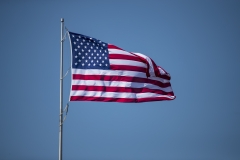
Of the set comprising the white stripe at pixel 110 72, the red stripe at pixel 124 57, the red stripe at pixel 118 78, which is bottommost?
the red stripe at pixel 118 78

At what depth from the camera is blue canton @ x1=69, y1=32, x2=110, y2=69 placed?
29625 mm

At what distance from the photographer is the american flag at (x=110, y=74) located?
29.4 m

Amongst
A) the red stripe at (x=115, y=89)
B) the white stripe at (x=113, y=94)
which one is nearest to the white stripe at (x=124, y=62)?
the red stripe at (x=115, y=89)

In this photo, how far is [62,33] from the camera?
2986cm

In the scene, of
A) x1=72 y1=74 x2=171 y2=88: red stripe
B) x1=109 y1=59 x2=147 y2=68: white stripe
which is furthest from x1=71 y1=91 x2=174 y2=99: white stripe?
x1=109 y1=59 x2=147 y2=68: white stripe

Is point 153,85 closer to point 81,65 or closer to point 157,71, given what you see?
point 157,71

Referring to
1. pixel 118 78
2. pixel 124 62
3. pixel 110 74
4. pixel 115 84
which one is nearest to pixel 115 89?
pixel 115 84

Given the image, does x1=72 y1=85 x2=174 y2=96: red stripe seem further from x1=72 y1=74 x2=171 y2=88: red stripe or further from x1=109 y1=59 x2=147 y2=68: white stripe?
x1=109 y1=59 x2=147 y2=68: white stripe

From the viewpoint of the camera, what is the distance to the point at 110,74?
30.5 metres

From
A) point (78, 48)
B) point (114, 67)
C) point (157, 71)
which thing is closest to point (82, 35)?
point (78, 48)

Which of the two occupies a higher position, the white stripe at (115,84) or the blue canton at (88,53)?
the blue canton at (88,53)

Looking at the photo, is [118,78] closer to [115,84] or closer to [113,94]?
[115,84]

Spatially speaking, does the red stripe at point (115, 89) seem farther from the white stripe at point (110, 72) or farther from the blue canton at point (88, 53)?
the blue canton at point (88, 53)

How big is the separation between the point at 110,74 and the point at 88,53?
72.7 inches
